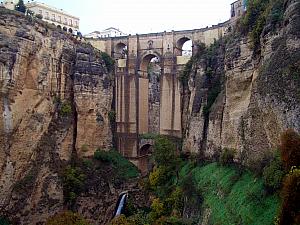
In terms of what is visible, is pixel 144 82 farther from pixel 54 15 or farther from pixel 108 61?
pixel 54 15

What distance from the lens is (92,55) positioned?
32594mm

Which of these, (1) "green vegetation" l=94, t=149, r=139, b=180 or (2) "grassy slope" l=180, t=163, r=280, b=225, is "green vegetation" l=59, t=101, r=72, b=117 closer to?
(1) "green vegetation" l=94, t=149, r=139, b=180

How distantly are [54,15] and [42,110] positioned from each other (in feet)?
97.8

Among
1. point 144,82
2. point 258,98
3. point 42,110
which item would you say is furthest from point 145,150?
point 258,98

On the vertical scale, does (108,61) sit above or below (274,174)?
above

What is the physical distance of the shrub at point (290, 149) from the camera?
1115 cm

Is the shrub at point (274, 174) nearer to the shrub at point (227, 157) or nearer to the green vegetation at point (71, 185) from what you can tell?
the shrub at point (227, 157)

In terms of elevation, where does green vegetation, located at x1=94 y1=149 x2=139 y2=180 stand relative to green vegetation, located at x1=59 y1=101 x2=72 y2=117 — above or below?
below

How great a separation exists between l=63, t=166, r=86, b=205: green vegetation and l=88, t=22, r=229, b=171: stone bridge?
6980mm

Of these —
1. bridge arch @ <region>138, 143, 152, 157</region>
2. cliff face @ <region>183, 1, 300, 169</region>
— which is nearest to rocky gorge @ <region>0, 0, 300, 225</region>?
cliff face @ <region>183, 1, 300, 169</region>

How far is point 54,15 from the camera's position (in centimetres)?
5419

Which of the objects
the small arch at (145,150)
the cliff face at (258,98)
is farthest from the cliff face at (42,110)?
the cliff face at (258,98)

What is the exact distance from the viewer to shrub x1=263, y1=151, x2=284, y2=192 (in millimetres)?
12797

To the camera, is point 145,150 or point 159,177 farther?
point 145,150
